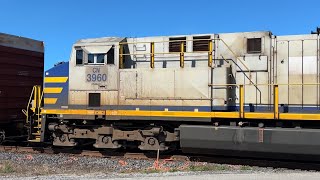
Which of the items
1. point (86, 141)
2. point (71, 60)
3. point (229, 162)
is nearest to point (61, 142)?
point (86, 141)

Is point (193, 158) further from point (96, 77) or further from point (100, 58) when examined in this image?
point (100, 58)

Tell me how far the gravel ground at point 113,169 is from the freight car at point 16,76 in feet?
6.06

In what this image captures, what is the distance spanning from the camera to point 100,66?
11.0 m

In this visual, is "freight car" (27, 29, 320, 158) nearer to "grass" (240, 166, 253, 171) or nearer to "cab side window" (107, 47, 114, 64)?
"cab side window" (107, 47, 114, 64)

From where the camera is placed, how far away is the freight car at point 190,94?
383 inches

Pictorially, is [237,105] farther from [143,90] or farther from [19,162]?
[19,162]

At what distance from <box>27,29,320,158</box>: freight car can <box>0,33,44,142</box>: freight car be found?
77.6 inches

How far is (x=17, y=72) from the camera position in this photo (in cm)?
1316

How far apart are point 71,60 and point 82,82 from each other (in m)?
0.75

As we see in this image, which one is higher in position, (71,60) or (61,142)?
(71,60)

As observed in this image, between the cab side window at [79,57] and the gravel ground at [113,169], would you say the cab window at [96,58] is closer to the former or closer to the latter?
the cab side window at [79,57]

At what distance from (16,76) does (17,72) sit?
0.14 metres

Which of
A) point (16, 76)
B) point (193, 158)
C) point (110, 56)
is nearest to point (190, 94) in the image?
point (193, 158)

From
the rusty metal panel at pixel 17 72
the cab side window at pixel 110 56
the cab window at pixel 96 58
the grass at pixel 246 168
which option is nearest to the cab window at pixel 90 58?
the cab window at pixel 96 58
